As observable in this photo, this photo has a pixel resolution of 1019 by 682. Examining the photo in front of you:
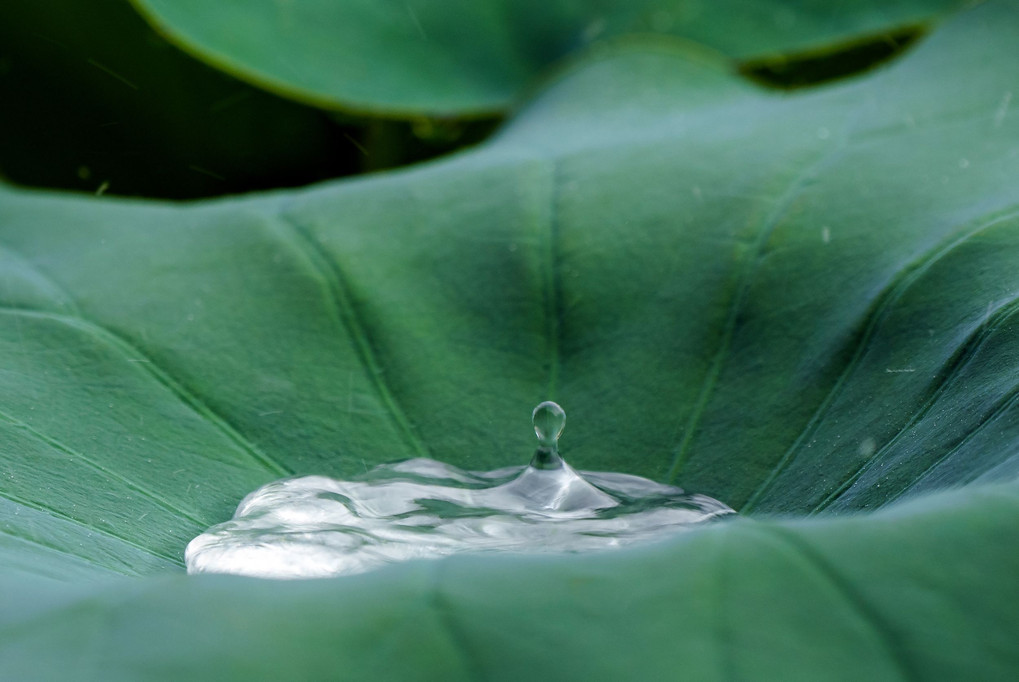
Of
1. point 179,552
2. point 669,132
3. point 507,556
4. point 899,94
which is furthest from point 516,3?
point 507,556

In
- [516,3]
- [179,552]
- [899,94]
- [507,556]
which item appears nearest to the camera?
[507,556]

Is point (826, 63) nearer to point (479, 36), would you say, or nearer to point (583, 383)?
point (479, 36)

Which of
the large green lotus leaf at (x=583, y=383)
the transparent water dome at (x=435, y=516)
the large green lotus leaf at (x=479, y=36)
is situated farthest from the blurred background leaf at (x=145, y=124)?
the transparent water dome at (x=435, y=516)

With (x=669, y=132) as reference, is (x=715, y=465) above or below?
below

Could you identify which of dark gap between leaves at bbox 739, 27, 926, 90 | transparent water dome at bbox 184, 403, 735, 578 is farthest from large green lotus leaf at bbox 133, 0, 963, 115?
transparent water dome at bbox 184, 403, 735, 578

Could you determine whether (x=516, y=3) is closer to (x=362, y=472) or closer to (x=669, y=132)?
(x=669, y=132)

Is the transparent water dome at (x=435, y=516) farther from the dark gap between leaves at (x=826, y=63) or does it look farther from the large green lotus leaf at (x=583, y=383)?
the dark gap between leaves at (x=826, y=63)

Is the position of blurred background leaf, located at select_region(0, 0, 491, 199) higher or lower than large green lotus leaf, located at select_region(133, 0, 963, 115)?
lower

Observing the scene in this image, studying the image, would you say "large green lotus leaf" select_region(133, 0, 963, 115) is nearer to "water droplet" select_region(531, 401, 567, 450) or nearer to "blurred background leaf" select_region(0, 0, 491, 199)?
"blurred background leaf" select_region(0, 0, 491, 199)
